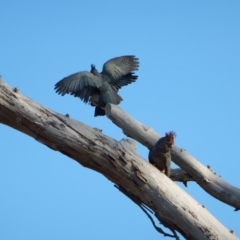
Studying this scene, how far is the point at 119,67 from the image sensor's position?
612cm

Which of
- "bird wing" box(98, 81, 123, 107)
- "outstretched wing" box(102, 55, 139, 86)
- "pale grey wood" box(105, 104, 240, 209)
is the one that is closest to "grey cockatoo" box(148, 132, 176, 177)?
"pale grey wood" box(105, 104, 240, 209)

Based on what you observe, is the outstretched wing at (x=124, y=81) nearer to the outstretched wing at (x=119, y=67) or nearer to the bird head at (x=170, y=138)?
the outstretched wing at (x=119, y=67)

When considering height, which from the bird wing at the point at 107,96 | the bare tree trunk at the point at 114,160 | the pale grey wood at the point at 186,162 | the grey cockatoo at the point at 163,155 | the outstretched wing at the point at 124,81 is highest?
the outstretched wing at the point at 124,81

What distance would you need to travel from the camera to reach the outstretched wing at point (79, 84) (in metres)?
5.77

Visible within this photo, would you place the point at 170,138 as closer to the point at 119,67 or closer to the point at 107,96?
the point at 107,96

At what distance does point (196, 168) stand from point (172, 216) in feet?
5.49

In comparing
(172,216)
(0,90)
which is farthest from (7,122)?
(172,216)

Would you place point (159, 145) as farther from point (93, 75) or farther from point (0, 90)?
point (93, 75)

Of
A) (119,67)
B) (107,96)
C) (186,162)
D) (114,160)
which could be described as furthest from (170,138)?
(119,67)

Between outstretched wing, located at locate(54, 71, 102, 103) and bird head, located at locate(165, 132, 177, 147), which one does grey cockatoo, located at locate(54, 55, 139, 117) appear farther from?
bird head, located at locate(165, 132, 177, 147)

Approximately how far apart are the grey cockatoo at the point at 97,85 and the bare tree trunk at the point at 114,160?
6.45 ft

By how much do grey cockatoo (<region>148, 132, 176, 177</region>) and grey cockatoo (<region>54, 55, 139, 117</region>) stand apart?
1.57m

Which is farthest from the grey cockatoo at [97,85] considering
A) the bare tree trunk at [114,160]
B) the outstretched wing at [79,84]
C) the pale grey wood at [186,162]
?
the bare tree trunk at [114,160]

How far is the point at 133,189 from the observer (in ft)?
12.5
